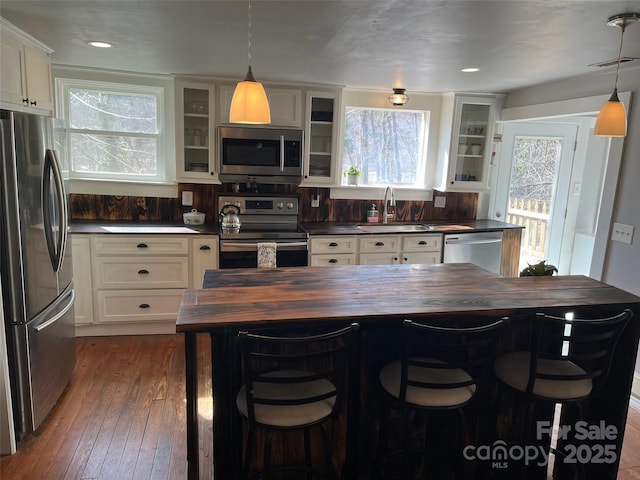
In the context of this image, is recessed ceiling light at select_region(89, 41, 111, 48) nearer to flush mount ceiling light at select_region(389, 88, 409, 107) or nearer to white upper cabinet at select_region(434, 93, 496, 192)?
flush mount ceiling light at select_region(389, 88, 409, 107)

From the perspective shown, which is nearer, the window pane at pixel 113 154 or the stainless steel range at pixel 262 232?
the stainless steel range at pixel 262 232

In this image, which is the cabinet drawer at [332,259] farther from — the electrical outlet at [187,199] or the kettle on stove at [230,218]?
the electrical outlet at [187,199]

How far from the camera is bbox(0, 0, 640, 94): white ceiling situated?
6.46ft

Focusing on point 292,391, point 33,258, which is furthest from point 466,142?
point 33,258

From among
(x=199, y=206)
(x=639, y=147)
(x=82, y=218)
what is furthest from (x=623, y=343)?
(x=82, y=218)

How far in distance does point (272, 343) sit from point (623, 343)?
66.2 inches

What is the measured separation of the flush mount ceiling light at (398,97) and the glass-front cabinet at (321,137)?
521mm

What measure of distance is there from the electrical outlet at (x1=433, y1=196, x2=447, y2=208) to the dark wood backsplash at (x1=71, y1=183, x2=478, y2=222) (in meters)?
0.03

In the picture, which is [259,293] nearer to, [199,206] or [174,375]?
[174,375]

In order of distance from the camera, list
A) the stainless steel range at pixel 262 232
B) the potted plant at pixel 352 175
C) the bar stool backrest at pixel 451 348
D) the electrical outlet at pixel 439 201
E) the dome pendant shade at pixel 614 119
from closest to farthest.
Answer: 1. the bar stool backrest at pixel 451 348
2. the dome pendant shade at pixel 614 119
3. the stainless steel range at pixel 262 232
4. the potted plant at pixel 352 175
5. the electrical outlet at pixel 439 201

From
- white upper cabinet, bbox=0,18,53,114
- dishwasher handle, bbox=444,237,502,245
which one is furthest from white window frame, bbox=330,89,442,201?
white upper cabinet, bbox=0,18,53,114

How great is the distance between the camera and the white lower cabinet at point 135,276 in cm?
368

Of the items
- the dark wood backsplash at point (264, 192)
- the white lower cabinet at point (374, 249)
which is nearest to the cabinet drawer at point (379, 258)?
the white lower cabinet at point (374, 249)

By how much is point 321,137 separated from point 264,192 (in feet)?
2.56
